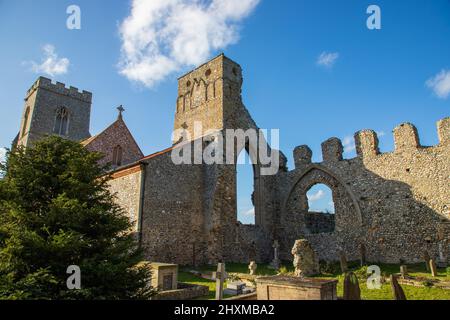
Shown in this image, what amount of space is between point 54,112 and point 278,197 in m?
25.0

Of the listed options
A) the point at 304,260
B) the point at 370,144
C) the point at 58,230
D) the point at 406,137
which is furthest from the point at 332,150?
the point at 58,230

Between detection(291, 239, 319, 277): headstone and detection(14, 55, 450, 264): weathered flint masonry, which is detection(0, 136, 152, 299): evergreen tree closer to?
detection(14, 55, 450, 264): weathered flint masonry

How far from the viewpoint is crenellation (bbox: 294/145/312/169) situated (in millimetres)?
20156

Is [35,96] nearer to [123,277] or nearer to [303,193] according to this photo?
[303,193]

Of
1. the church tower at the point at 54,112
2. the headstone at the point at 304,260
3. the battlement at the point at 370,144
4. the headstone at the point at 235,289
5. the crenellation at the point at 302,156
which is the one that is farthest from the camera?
the church tower at the point at 54,112

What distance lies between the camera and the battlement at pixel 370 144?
14977mm

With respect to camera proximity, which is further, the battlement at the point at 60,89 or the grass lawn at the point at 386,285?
the battlement at the point at 60,89

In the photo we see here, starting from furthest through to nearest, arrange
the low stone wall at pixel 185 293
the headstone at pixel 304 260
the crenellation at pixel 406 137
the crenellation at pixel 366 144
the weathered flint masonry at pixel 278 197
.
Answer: the crenellation at pixel 366 144
the crenellation at pixel 406 137
the weathered flint masonry at pixel 278 197
the headstone at pixel 304 260
the low stone wall at pixel 185 293

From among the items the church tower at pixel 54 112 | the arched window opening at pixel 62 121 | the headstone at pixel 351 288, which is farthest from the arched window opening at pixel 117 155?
the headstone at pixel 351 288

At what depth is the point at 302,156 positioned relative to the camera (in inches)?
803

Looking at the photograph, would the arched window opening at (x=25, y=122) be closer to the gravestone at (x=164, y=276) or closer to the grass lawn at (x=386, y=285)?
the grass lawn at (x=386, y=285)

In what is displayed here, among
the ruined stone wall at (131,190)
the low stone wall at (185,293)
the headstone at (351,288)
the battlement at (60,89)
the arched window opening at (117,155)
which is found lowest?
the low stone wall at (185,293)

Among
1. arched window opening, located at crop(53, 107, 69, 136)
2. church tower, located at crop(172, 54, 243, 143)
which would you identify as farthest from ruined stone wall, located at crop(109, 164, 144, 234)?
arched window opening, located at crop(53, 107, 69, 136)

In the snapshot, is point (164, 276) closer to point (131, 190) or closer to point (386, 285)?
point (131, 190)
